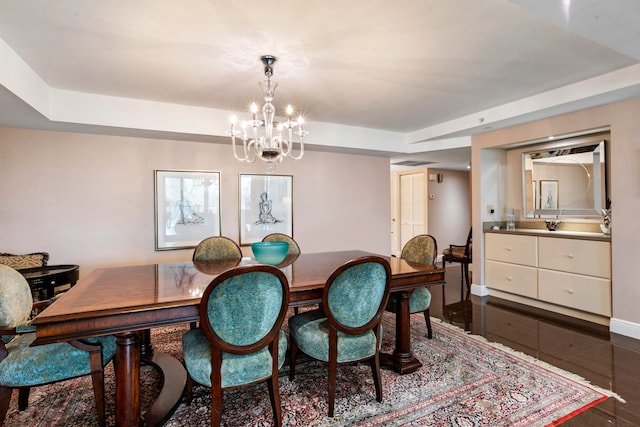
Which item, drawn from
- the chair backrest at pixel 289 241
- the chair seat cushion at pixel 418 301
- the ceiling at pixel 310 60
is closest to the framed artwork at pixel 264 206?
the ceiling at pixel 310 60

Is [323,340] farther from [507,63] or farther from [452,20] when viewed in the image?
[507,63]

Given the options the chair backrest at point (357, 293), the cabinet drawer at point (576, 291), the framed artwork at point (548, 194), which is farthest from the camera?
the framed artwork at point (548, 194)

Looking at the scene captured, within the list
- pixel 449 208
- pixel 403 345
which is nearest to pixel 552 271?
pixel 403 345

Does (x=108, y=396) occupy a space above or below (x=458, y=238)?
below

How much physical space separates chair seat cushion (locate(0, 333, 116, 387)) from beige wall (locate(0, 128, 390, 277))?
2141mm

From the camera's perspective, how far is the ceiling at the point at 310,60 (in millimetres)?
1880

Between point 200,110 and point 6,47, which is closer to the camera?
point 6,47

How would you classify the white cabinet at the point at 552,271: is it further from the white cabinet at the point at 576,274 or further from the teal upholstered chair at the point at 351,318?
the teal upholstered chair at the point at 351,318

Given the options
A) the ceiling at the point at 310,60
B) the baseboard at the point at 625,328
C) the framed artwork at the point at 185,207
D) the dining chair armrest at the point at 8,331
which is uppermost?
the ceiling at the point at 310,60

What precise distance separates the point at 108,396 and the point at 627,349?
4.02 meters

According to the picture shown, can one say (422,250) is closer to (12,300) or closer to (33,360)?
(33,360)

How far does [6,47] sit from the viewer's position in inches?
88.4

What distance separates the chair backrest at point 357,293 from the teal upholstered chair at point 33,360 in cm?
126

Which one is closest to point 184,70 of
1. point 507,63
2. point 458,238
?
point 507,63
